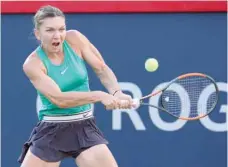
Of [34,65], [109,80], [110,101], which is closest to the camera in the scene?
[110,101]

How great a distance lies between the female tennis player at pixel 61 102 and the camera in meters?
4.68

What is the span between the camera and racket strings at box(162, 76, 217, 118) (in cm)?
594

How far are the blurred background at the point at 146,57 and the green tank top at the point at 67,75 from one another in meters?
1.29

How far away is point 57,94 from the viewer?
15.3ft

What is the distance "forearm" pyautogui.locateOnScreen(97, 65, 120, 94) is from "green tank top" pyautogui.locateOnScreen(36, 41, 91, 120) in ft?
0.46

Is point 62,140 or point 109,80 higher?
point 109,80

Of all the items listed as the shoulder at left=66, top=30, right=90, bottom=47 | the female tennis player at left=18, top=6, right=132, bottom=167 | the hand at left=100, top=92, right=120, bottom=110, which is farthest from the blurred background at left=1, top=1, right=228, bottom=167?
the hand at left=100, top=92, right=120, bottom=110

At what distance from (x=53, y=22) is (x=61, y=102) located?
46cm

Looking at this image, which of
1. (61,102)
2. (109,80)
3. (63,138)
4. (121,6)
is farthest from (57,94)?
(121,6)

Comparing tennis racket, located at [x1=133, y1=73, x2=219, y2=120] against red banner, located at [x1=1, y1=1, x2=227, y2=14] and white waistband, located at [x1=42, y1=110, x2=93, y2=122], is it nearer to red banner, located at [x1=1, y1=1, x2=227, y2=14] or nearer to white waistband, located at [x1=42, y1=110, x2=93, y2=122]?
red banner, located at [x1=1, y1=1, x2=227, y2=14]

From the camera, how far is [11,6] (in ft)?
20.0

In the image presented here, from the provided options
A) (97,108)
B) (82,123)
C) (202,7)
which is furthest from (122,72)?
(82,123)

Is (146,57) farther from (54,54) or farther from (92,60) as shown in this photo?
(54,54)

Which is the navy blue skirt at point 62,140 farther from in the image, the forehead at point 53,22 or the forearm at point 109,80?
the forehead at point 53,22
